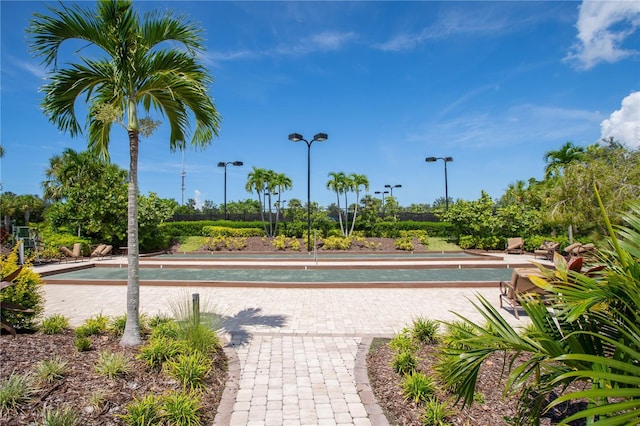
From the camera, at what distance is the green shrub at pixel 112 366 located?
11.8 feet

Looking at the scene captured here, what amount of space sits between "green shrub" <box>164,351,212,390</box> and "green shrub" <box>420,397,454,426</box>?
236cm

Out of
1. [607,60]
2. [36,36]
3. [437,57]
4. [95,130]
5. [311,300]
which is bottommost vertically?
[311,300]

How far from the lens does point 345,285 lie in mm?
9633

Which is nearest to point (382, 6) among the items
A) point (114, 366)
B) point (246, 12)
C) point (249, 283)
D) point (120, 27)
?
point (246, 12)

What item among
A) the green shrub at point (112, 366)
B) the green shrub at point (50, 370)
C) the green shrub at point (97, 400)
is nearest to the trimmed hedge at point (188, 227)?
the green shrub at point (112, 366)

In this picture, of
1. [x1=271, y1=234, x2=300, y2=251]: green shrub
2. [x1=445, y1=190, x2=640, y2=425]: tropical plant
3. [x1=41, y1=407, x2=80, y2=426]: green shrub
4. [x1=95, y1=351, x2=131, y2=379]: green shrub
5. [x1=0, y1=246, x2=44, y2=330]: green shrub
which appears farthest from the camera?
[x1=271, y1=234, x2=300, y2=251]: green shrub

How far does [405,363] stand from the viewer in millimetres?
3961

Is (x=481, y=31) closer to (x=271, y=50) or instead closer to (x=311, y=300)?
(x=271, y=50)

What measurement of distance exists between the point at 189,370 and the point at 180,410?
28.1 inches

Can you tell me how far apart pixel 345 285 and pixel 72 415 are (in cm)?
744

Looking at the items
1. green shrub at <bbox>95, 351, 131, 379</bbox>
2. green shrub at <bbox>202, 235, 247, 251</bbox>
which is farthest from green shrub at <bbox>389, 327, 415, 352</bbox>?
green shrub at <bbox>202, 235, 247, 251</bbox>

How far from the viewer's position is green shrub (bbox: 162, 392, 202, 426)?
2.94 metres

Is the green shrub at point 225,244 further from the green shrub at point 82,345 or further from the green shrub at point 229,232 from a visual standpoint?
the green shrub at point 82,345

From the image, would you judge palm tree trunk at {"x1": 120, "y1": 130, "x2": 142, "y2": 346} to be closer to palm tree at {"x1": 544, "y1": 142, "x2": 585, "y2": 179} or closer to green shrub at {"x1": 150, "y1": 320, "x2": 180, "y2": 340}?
green shrub at {"x1": 150, "y1": 320, "x2": 180, "y2": 340}
